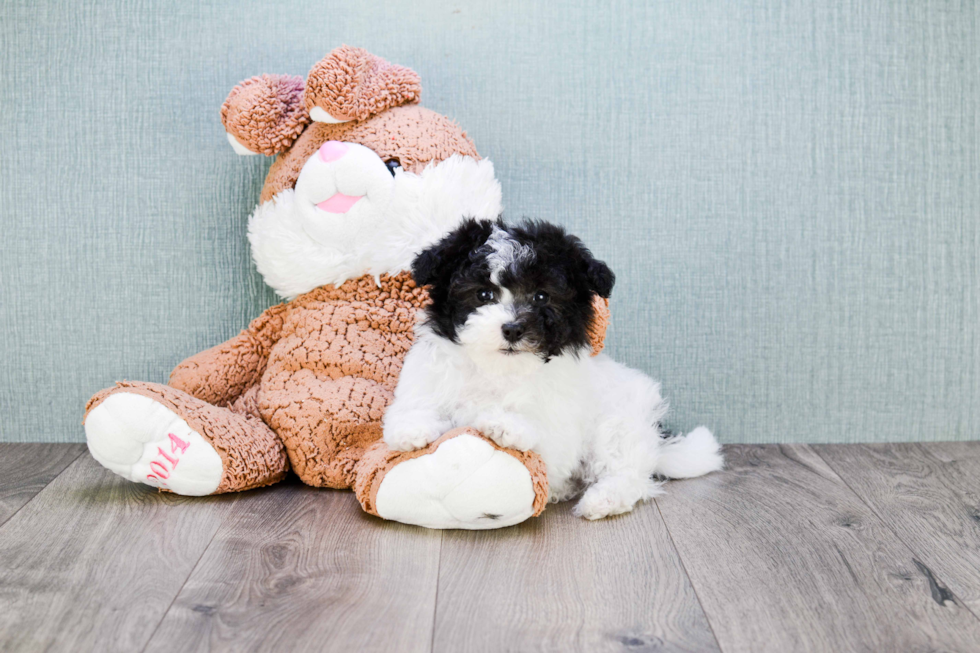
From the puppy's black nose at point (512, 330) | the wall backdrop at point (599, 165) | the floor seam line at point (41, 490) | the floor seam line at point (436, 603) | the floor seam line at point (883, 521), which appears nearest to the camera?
the floor seam line at point (436, 603)

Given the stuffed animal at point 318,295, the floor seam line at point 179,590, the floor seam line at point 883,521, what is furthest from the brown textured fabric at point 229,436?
the floor seam line at point 883,521

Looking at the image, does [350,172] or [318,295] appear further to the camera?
[318,295]

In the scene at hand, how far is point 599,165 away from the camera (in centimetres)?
200

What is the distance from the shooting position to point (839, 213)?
202cm

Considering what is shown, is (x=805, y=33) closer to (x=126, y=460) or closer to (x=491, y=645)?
(x=491, y=645)

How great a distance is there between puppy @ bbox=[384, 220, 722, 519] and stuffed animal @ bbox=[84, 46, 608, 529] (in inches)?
5.1

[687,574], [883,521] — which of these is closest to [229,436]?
[687,574]

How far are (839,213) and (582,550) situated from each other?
1.18m

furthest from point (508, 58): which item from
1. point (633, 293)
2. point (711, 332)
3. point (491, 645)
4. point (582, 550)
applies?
point (491, 645)

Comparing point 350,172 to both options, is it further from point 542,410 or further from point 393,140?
point 542,410

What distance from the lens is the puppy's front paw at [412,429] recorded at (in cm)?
141

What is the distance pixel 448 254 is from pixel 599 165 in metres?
0.72

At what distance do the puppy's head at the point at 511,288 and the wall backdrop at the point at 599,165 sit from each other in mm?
593

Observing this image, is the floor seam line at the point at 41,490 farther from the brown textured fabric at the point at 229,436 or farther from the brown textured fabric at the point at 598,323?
the brown textured fabric at the point at 598,323
